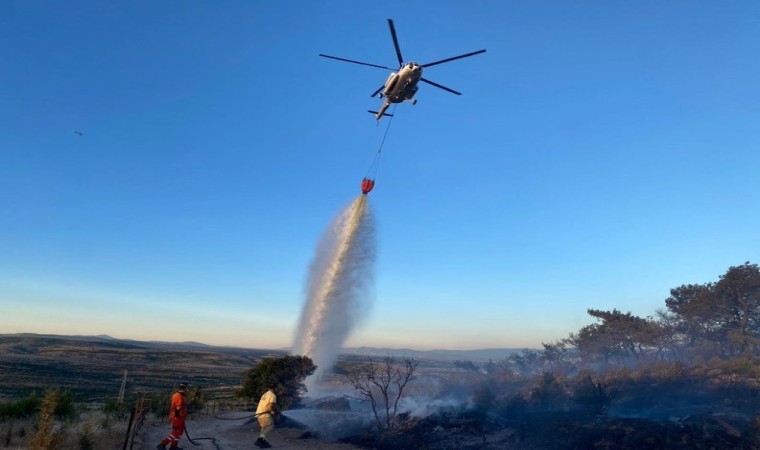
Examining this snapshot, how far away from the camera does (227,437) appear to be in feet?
76.6

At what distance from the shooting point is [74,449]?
15383 millimetres

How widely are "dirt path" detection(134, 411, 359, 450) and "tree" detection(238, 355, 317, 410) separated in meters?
4.17

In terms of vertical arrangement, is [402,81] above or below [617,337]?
above

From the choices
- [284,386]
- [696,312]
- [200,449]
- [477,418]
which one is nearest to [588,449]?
[477,418]

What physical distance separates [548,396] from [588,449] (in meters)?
13.8

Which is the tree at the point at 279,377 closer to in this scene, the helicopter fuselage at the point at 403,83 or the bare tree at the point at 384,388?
the bare tree at the point at 384,388

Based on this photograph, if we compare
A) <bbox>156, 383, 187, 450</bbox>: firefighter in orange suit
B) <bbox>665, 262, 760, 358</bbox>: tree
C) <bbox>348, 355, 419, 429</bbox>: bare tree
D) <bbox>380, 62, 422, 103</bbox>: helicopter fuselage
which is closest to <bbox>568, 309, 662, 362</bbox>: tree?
<bbox>665, 262, 760, 358</bbox>: tree

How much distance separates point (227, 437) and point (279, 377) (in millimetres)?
10879

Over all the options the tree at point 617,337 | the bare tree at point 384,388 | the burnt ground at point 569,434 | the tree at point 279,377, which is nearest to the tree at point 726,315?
the tree at point 617,337

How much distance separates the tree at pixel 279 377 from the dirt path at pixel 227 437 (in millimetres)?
4165

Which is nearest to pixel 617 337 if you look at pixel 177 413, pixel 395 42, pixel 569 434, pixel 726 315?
pixel 726 315

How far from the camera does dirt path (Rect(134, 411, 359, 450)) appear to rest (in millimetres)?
20005

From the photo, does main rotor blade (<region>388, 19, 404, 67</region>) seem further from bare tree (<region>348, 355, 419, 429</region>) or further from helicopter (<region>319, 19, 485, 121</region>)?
bare tree (<region>348, 355, 419, 429</region>)

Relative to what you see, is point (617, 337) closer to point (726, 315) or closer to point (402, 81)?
point (726, 315)
